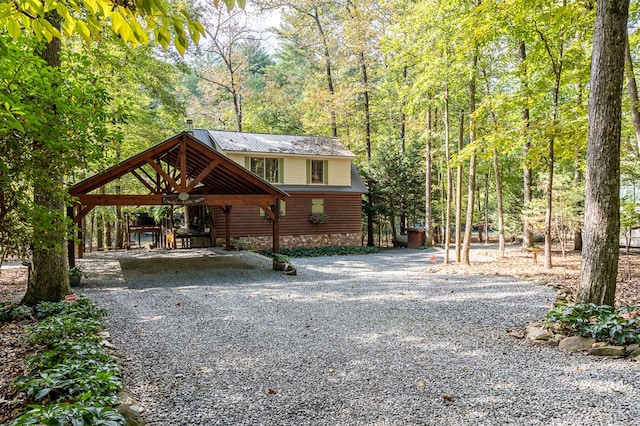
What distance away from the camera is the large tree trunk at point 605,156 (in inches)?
201

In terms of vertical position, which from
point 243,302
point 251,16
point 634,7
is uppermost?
point 251,16

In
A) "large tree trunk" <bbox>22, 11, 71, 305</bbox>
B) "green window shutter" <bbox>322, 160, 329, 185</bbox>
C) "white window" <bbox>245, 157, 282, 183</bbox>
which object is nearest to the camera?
"large tree trunk" <bbox>22, 11, 71, 305</bbox>

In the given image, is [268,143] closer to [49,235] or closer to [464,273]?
[464,273]

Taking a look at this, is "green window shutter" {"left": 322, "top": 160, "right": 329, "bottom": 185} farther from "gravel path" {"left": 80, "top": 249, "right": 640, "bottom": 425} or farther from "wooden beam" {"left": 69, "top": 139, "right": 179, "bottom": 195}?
"gravel path" {"left": 80, "top": 249, "right": 640, "bottom": 425}

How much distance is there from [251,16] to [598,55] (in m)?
22.4

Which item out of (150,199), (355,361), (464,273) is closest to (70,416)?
(355,361)

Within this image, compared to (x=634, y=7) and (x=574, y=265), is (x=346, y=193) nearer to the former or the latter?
(x=574, y=265)

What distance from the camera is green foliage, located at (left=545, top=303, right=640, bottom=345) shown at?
4586mm

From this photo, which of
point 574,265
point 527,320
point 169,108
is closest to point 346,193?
point 169,108

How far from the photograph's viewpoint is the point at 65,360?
3.57 metres

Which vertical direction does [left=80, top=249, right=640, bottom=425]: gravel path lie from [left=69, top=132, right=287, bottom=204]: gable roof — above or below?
below

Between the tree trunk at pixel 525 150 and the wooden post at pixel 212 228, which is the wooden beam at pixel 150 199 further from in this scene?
the tree trunk at pixel 525 150

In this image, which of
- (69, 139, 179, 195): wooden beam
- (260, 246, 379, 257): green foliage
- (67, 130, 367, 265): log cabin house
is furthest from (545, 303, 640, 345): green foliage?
(260, 246, 379, 257): green foliage

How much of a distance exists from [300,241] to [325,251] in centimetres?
145
